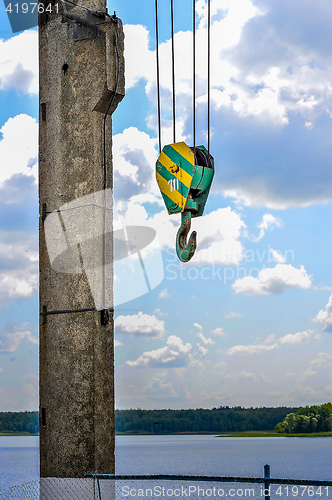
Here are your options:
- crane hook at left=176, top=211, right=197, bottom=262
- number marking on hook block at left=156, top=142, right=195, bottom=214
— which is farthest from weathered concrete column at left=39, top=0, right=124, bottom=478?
crane hook at left=176, top=211, right=197, bottom=262

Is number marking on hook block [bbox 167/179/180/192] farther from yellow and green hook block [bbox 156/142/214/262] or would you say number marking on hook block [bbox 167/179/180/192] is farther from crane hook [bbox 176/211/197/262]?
crane hook [bbox 176/211/197/262]

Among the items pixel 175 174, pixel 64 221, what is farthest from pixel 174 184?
pixel 64 221

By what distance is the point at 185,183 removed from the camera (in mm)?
5512

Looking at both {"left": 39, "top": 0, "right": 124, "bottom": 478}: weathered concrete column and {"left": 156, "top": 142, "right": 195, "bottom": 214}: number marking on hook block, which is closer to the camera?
{"left": 39, "top": 0, "right": 124, "bottom": 478}: weathered concrete column

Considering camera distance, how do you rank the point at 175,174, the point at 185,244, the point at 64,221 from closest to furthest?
the point at 185,244
the point at 175,174
the point at 64,221

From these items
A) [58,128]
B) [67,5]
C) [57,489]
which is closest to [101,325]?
[57,489]

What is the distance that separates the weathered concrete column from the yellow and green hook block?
0.60 meters

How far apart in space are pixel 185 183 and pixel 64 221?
4.12ft

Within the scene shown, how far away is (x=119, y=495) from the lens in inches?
209

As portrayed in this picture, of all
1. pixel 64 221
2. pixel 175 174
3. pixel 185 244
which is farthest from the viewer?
pixel 64 221

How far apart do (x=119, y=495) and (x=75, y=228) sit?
254 centimetres

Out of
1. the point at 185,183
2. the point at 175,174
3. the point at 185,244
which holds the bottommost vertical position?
the point at 185,244

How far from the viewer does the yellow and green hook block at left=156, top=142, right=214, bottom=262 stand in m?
5.47

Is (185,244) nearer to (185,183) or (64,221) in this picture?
(185,183)
